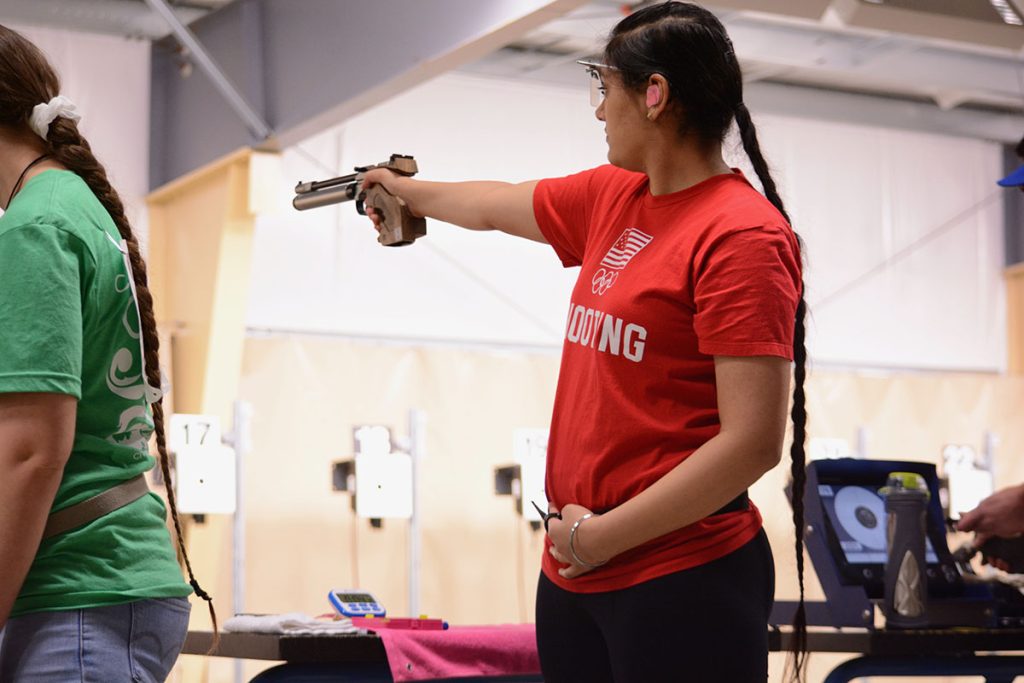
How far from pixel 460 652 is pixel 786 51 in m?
4.67

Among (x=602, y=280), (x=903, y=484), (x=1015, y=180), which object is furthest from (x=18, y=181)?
(x=903, y=484)

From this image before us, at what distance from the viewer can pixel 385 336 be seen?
20.3ft

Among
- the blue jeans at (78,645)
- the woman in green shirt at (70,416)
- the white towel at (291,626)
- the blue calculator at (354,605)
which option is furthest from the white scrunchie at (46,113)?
the blue calculator at (354,605)

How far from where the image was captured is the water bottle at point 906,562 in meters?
2.71

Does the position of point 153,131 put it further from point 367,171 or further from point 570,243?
point 570,243

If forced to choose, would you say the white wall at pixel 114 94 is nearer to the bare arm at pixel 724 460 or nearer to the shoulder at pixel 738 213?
Result: the shoulder at pixel 738 213

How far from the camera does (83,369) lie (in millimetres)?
1288

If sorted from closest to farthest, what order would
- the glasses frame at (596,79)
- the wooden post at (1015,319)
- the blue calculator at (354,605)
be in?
1. the glasses frame at (596,79)
2. the blue calculator at (354,605)
3. the wooden post at (1015,319)

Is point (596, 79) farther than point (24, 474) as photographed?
Yes

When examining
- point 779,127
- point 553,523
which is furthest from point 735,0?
point 779,127

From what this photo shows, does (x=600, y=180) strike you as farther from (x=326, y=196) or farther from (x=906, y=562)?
(x=906, y=562)

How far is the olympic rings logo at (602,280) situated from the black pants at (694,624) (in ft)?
1.05

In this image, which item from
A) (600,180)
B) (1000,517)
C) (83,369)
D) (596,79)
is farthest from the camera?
(1000,517)

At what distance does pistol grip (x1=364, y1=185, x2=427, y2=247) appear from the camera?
1957mm
